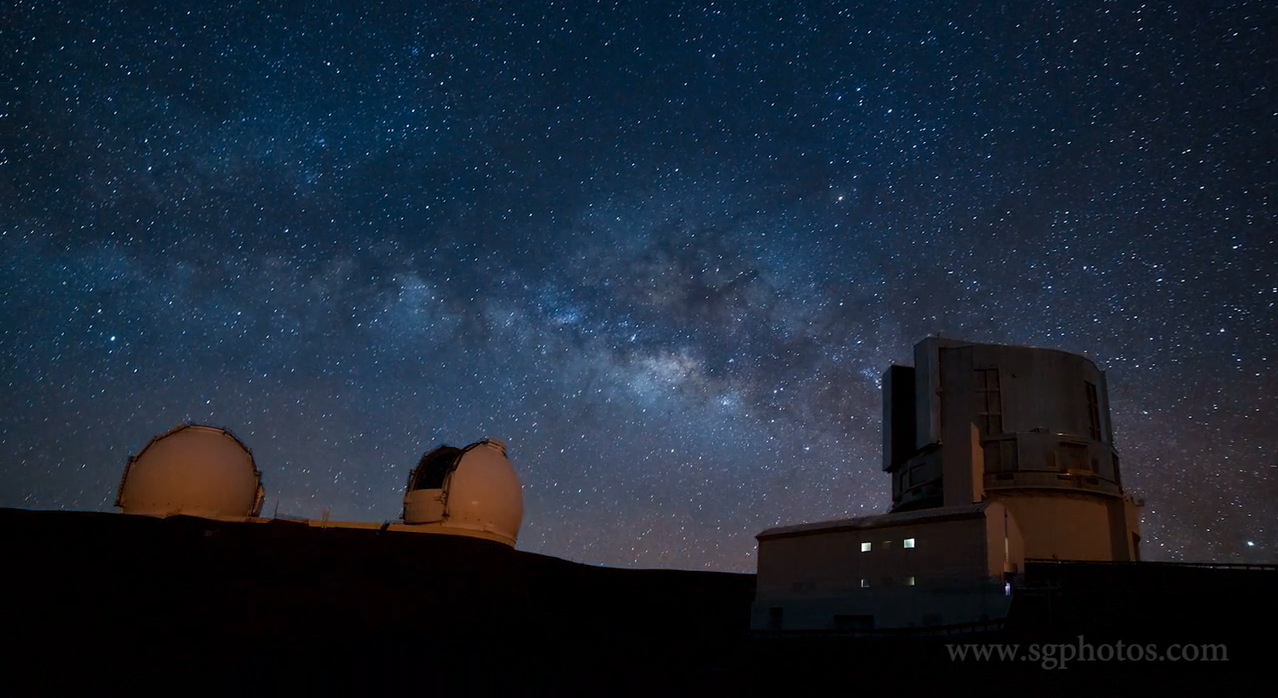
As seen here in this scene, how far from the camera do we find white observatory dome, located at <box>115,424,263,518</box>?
88.2 feet

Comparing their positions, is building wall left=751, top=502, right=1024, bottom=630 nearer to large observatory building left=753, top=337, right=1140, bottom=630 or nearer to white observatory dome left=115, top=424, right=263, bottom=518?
large observatory building left=753, top=337, right=1140, bottom=630

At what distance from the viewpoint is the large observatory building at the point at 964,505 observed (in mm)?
21891

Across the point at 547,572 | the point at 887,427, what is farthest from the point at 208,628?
the point at 887,427

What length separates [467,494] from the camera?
29.2m

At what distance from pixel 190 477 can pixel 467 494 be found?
30.6 feet

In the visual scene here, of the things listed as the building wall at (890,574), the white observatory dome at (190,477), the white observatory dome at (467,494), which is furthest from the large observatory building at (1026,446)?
the white observatory dome at (190,477)

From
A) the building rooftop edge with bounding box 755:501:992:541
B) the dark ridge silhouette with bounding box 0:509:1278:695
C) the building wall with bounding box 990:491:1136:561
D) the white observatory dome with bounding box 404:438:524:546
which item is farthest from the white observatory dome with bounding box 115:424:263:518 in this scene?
the building wall with bounding box 990:491:1136:561

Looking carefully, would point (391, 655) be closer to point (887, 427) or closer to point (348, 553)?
point (348, 553)

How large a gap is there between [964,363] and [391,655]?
23123 mm

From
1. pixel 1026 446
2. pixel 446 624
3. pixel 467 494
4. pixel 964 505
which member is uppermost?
pixel 1026 446

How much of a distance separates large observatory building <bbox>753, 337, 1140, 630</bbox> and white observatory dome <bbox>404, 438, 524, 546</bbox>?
9760 millimetres

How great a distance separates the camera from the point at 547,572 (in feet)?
101

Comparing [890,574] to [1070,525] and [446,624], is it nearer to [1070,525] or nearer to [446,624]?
[1070,525]

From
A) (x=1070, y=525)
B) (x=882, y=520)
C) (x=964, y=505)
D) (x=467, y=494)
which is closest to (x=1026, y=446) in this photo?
(x=1070, y=525)
